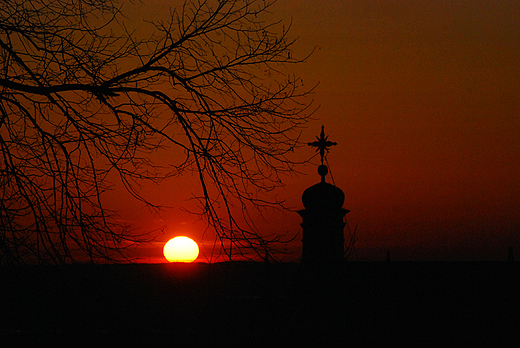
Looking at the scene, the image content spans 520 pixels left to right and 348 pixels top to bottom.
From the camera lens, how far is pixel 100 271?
599 centimetres

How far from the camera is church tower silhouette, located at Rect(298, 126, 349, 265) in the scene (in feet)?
49.9

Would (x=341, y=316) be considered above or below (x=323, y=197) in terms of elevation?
below

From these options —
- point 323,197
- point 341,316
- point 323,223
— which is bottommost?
point 341,316

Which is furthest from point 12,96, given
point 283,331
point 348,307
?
point 348,307

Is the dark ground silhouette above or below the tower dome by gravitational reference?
below

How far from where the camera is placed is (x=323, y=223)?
15.2 meters

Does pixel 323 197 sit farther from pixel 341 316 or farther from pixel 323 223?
pixel 341 316

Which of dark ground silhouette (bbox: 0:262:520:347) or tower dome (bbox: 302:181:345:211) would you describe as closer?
dark ground silhouette (bbox: 0:262:520:347)

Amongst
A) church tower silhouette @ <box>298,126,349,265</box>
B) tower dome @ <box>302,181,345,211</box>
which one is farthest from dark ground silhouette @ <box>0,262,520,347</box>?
tower dome @ <box>302,181,345,211</box>

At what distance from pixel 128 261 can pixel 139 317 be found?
437 inches

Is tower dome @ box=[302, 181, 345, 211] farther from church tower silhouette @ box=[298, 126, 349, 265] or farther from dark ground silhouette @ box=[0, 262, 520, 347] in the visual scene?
dark ground silhouette @ box=[0, 262, 520, 347]

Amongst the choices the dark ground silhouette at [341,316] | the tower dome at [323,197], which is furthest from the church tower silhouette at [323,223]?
the dark ground silhouette at [341,316]

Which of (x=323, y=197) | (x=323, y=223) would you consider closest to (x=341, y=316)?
(x=323, y=223)

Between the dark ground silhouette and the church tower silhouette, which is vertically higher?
the church tower silhouette
